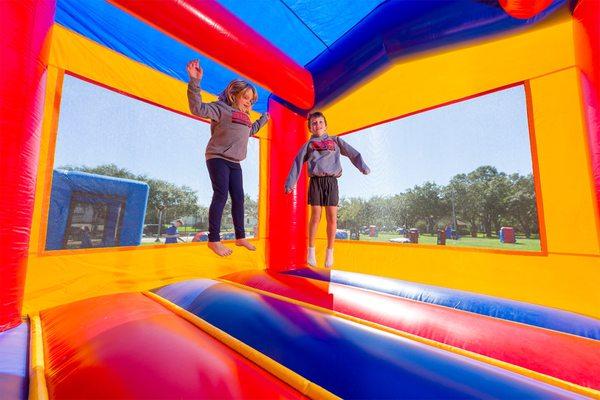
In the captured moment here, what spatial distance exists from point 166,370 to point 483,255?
84.6 inches

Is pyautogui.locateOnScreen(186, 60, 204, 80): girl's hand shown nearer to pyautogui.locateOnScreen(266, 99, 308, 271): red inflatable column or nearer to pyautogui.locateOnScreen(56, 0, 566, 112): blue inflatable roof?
pyautogui.locateOnScreen(56, 0, 566, 112): blue inflatable roof

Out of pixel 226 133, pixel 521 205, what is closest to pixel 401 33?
pixel 226 133

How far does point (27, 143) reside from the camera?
1272 millimetres

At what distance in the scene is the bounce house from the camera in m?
0.84

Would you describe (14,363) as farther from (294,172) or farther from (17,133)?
(294,172)

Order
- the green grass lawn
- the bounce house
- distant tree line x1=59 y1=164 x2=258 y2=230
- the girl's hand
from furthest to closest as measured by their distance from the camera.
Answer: distant tree line x1=59 y1=164 x2=258 y2=230, the green grass lawn, the girl's hand, the bounce house

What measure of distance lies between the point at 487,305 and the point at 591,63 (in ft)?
3.97

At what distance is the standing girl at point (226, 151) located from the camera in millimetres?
1542

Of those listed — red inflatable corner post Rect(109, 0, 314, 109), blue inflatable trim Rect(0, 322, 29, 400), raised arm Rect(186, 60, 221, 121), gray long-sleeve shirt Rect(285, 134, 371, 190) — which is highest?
red inflatable corner post Rect(109, 0, 314, 109)

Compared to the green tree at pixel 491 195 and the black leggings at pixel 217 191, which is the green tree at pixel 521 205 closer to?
the green tree at pixel 491 195

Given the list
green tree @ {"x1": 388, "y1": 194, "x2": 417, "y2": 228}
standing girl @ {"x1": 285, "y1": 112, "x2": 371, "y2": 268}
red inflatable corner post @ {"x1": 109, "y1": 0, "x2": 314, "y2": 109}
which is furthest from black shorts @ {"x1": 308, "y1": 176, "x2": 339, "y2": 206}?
green tree @ {"x1": 388, "y1": 194, "x2": 417, "y2": 228}

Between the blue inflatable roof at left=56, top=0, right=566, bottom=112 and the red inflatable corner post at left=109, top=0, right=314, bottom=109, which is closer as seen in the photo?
the red inflatable corner post at left=109, top=0, right=314, bottom=109

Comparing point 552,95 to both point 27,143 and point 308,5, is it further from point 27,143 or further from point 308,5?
point 27,143

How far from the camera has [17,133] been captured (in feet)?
4.03
